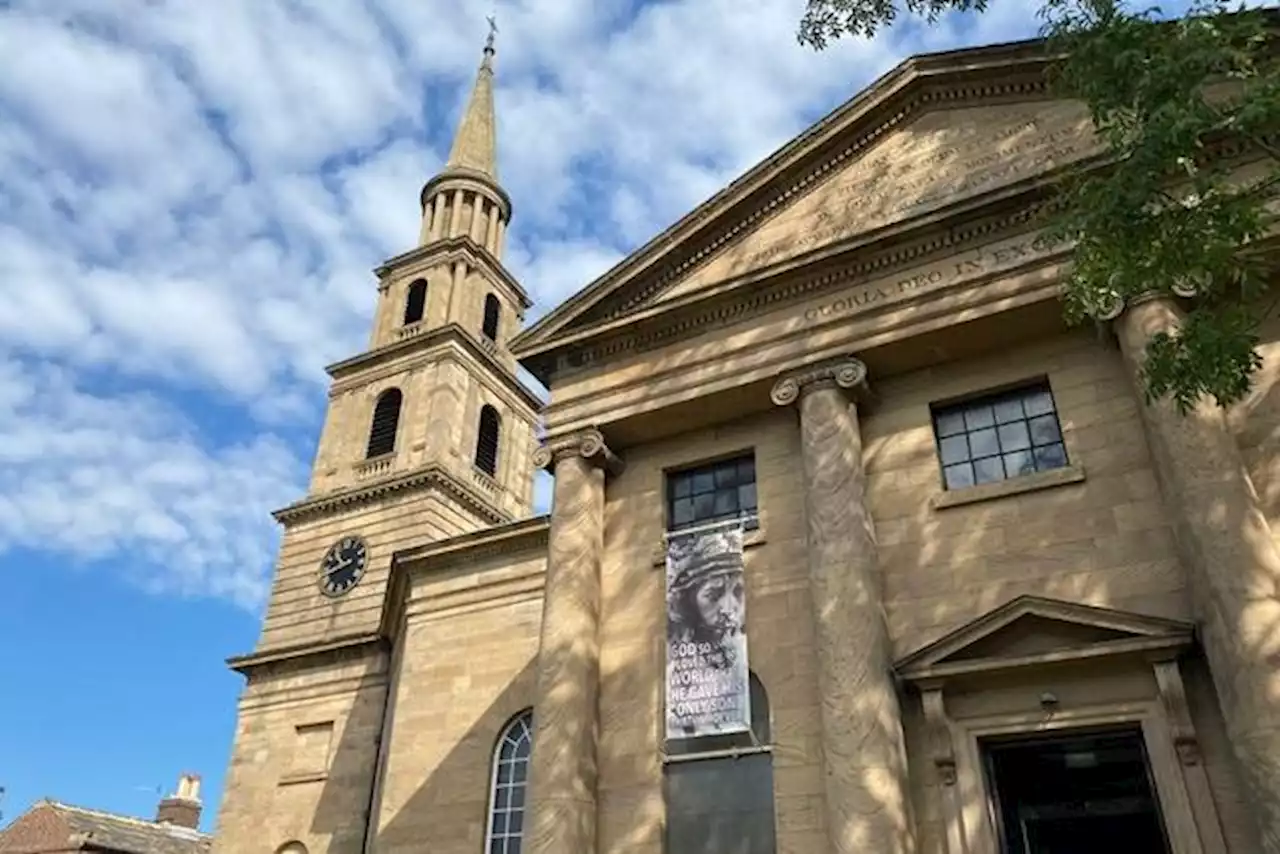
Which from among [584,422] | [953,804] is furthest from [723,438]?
[953,804]

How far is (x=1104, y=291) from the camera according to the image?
8734 millimetres

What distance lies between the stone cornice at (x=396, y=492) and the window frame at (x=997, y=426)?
60.1ft

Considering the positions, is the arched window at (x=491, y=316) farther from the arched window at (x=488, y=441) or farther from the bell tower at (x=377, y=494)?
the arched window at (x=488, y=441)

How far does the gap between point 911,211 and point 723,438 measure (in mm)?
4051

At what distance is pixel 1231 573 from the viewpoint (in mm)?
9195

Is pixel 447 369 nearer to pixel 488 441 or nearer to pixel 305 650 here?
pixel 488 441

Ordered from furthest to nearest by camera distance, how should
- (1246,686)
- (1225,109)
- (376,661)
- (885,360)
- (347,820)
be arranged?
(376,661) < (347,820) < (885,360) < (1246,686) < (1225,109)

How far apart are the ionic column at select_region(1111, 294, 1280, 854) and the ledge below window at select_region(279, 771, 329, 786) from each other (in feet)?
64.8

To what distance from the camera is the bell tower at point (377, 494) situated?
76.5ft

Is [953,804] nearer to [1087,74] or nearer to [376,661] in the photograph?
[1087,74]

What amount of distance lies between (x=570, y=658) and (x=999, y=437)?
612cm

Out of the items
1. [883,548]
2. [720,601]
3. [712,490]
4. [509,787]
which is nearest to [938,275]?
[883,548]

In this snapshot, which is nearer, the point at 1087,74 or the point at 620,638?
the point at 1087,74

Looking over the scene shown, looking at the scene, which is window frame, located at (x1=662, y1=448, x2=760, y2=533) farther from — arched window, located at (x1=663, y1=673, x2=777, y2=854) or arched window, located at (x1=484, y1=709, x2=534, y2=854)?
arched window, located at (x1=484, y1=709, x2=534, y2=854)
